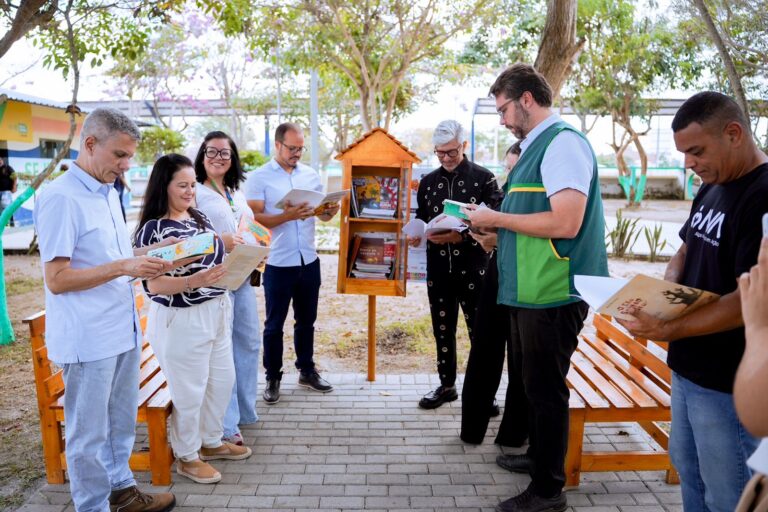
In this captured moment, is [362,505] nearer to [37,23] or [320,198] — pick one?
[320,198]

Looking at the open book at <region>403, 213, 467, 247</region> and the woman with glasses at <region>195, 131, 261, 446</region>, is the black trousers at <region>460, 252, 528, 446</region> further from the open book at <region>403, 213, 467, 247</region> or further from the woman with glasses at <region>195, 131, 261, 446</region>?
the woman with glasses at <region>195, 131, 261, 446</region>

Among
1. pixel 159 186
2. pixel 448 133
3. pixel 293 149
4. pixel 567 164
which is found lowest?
pixel 159 186

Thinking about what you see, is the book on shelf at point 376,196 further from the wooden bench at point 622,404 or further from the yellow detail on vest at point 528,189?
the yellow detail on vest at point 528,189

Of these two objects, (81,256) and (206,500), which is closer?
(81,256)

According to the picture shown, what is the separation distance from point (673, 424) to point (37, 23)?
16.5 ft

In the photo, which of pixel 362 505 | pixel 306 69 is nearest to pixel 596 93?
pixel 306 69

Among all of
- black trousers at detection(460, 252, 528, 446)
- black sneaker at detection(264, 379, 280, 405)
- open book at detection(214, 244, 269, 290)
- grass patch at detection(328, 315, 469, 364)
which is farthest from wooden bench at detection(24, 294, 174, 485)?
grass patch at detection(328, 315, 469, 364)

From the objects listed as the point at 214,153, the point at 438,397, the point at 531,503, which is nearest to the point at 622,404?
the point at 531,503

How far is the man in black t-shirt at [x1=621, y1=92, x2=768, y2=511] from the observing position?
197cm

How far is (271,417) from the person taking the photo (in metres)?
4.34

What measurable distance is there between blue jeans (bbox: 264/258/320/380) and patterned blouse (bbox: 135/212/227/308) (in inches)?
48.4

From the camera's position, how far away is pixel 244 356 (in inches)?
159

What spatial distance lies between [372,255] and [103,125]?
2676 millimetres

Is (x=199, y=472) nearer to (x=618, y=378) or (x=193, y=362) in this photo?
(x=193, y=362)
